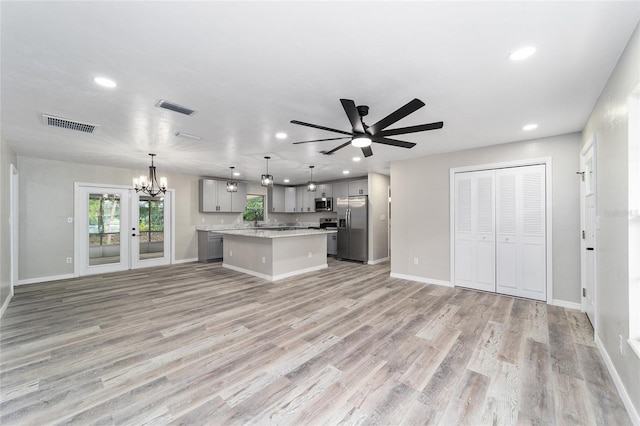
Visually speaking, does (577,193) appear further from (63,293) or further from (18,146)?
(18,146)

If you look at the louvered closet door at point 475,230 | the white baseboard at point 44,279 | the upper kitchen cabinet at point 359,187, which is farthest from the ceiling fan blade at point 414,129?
the white baseboard at point 44,279

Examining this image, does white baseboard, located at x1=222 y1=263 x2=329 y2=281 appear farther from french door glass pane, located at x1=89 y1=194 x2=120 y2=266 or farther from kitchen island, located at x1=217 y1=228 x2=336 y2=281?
french door glass pane, located at x1=89 y1=194 x2=120 y2=266

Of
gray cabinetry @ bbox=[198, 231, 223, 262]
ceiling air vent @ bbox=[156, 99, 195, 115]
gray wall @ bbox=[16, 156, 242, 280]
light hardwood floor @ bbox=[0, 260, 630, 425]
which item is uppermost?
ceiling air vent @ bbox=[156, 99, 195, 115]

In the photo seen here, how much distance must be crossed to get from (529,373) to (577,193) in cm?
288

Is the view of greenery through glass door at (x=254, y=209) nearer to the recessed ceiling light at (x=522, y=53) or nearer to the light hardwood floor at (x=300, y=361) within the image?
the light hardwood floor at (x=300, y=361)

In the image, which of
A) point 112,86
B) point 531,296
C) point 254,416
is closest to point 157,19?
point 112,86

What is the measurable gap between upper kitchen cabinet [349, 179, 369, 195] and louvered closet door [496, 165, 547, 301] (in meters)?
3.54

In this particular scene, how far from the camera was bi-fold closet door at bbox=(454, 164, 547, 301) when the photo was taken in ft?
13.1

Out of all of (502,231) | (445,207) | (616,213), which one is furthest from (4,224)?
(502,231)

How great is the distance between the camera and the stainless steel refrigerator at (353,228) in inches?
279

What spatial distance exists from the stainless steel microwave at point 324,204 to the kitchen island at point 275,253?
6.22 ft

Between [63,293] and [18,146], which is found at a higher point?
[18,146]

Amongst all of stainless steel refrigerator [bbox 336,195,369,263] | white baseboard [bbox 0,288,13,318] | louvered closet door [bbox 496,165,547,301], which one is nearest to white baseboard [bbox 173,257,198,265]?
white baseboard [bbox 0,288,13,318]

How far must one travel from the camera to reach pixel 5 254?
12.3 ft
